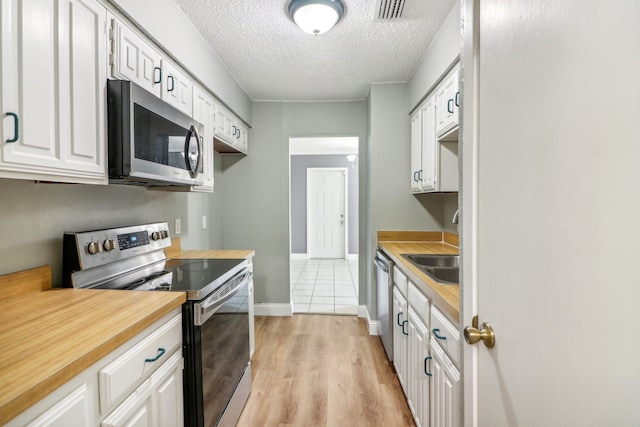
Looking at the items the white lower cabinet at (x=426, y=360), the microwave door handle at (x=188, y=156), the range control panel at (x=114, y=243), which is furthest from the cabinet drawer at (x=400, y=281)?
the range control panel at (x=114, y=243)

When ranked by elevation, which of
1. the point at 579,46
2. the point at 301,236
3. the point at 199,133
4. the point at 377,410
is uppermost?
the point at 199,133

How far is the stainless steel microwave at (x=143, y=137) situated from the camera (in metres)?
1.25

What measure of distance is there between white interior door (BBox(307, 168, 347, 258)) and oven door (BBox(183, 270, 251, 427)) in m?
5.01

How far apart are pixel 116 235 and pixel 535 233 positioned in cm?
175

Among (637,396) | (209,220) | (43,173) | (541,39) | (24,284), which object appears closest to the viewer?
(637,396)

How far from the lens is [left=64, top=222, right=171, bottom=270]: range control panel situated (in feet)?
4.36

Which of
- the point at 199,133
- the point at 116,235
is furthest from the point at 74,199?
the point at 199,133

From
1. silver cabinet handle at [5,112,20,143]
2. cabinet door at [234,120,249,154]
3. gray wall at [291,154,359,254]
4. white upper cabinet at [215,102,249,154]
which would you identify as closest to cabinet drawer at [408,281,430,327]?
silver cabinet handle at [5,112,20,143]

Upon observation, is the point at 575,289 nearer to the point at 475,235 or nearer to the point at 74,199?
the point at 475,235

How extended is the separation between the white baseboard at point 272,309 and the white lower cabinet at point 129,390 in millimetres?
2248

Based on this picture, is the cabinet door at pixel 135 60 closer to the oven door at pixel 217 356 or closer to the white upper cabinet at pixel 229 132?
the white upper cabinet at pixel 229 132

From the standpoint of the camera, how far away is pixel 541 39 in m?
0.58

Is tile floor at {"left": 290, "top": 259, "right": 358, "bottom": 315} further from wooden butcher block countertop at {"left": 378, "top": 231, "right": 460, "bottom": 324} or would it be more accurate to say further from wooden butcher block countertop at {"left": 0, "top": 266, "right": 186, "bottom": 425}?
wooden butcher block countertop at {"left": 0, "top": 266, "right": 186, "bottom": 425}

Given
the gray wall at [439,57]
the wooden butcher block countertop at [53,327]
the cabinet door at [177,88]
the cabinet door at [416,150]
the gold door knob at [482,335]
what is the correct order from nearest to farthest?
the wooden butcher block countertop at [53,327]
the gold door knob at [482,335]
the cabinet door at [177,88]
the gray wall at [439,57]
the cabinet door at [416,150]
